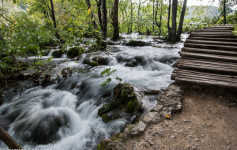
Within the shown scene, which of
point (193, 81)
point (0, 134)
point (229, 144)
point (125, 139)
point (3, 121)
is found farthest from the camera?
point (3, 121)

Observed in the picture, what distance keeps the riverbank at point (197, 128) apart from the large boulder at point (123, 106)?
935 mm

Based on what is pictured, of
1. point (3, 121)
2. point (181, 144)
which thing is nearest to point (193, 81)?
point (181, 144)

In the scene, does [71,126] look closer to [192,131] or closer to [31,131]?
[31,131]

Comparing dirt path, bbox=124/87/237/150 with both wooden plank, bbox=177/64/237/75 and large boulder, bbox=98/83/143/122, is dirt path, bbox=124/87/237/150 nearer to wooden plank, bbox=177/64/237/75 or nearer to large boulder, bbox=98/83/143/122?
wooden plank, bbox=177/64/237/75

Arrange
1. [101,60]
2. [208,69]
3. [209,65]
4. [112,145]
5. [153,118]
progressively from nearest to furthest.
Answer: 1. [112,145]
2. [153,118]
3. [208,69]
4. [209,65]
5. [101,60]

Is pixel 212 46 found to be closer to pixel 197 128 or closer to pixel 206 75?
pixel 206 75

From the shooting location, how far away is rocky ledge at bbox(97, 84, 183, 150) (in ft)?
8.19

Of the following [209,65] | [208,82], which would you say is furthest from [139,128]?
[209,65]

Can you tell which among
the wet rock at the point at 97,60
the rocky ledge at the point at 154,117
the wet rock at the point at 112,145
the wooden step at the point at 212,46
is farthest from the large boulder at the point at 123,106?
the wet rock at the point at 97,60

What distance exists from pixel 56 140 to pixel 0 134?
2318 millimetres

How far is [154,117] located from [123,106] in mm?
1105

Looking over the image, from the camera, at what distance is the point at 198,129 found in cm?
276

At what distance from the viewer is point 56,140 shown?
3670 millimetres

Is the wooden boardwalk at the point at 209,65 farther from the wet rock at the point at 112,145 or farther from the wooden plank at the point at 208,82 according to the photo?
the wet rock at the point at 112,145
